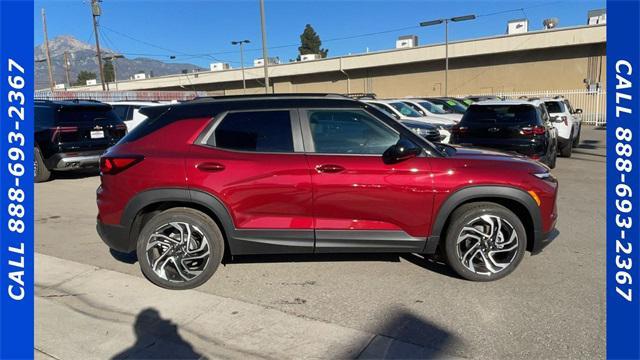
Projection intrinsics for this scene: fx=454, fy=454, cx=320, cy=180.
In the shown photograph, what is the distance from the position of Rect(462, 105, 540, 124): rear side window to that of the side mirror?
19.8 ft

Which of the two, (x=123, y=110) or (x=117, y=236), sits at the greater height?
(x=123, y=110)

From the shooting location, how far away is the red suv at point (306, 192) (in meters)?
3.94

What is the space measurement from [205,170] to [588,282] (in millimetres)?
3537

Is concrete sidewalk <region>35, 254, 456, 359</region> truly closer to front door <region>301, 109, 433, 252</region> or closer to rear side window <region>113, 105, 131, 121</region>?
front door <region>301, 109, 433, 252</region>

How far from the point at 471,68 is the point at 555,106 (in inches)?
1120

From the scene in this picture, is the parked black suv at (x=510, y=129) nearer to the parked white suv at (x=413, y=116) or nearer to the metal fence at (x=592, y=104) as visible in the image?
the parked white suv at (x=413, y=116)

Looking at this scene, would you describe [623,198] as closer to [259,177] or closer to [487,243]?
[487,243]

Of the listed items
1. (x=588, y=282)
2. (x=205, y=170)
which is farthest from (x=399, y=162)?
(x=588, y=282)

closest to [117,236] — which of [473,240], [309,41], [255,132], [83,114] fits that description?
[255,132]

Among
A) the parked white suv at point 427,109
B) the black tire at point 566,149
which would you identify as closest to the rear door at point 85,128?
the parked white suv at point 427,109

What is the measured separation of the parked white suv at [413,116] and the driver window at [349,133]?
710cm

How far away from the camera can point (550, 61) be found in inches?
1382

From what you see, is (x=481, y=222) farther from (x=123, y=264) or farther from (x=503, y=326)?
(x=123, y=264)

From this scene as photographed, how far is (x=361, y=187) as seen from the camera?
3.91 m
